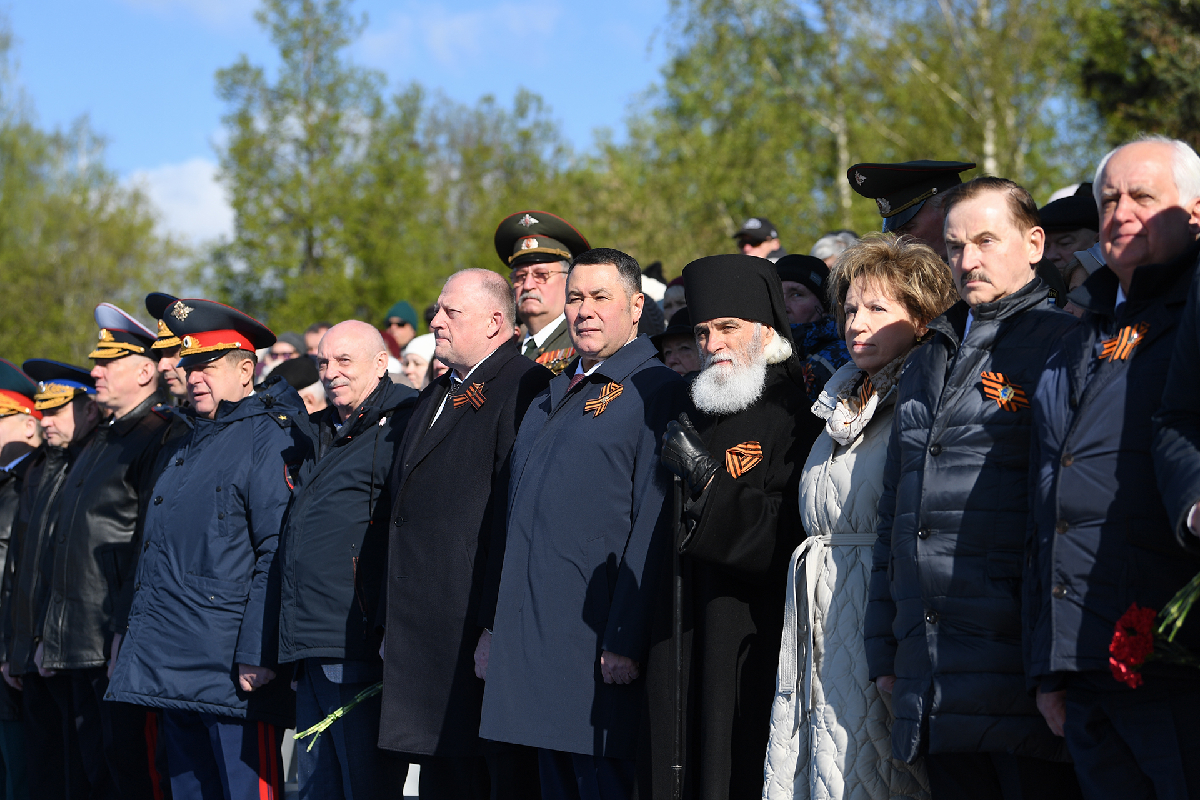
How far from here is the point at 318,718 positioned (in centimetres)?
568

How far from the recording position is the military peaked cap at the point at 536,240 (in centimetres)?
699

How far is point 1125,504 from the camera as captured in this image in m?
3.03

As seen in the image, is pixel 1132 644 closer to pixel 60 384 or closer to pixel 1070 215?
pixel 1070 215

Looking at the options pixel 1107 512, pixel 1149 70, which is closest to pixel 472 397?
pixel 1107 512

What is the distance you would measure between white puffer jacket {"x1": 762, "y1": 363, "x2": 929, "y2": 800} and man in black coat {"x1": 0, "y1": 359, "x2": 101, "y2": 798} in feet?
16.7

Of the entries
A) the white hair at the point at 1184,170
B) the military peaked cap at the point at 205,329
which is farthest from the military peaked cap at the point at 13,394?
the white hair at the point at 1184,170

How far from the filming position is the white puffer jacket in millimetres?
3770

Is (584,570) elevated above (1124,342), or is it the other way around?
(1124,342)

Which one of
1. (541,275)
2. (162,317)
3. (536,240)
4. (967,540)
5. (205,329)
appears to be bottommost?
(967,540)

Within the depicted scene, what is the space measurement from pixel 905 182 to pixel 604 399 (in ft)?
5.35

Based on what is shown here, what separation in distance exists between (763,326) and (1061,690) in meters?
1.82

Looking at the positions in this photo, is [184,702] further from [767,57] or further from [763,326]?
[767,57]

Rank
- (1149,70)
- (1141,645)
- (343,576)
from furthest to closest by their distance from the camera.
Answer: (1149,70), (343,576), (1141,645)

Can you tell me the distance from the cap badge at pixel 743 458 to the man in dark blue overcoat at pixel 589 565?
31cm
